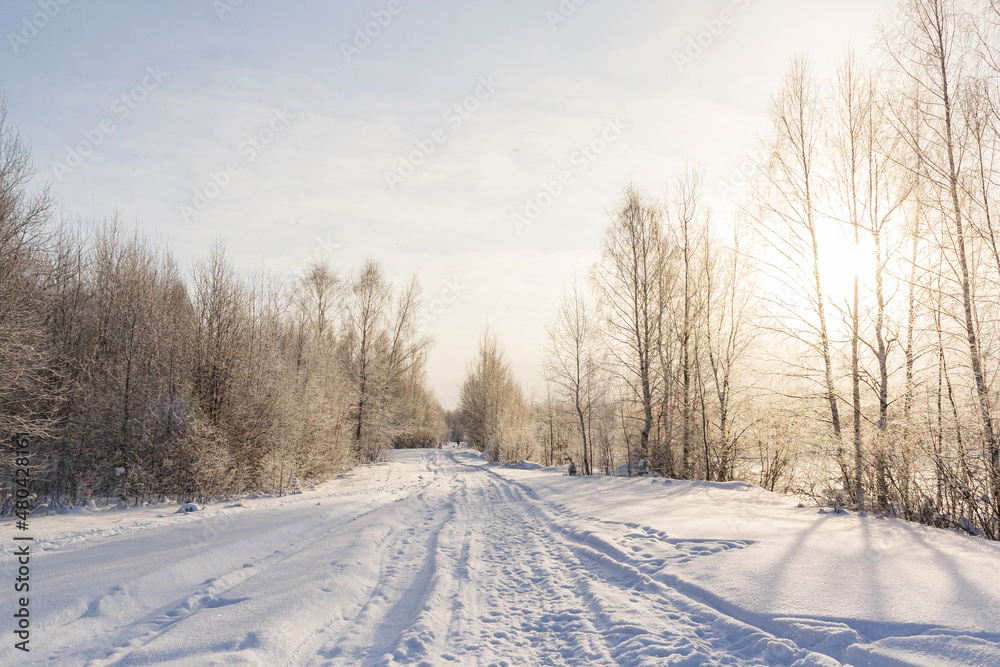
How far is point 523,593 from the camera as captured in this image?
18.7 ft

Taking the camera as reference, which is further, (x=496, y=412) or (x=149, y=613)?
(x=496, y=412)

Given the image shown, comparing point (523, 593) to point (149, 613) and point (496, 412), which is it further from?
point (496, 412)

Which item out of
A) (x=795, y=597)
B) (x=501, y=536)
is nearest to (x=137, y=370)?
(x=501, y=536)

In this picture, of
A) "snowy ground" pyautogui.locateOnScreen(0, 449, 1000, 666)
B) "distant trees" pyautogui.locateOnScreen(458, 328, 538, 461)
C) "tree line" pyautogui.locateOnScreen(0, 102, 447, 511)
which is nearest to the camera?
"snowy ground" pyautogui.locateOnScreen(0, 449, 1000, 666)

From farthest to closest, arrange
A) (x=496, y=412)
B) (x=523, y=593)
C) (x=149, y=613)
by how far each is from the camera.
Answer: (x=496, y=412) < (x=523, y=593) < (x=149, y=613)

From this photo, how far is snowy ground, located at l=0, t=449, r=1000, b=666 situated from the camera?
3.92 metres

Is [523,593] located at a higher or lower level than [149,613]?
lower

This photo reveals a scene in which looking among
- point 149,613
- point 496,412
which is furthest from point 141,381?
point 496,412

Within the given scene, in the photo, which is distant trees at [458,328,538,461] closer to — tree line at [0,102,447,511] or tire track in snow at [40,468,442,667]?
tree line at [0,102,447,511]

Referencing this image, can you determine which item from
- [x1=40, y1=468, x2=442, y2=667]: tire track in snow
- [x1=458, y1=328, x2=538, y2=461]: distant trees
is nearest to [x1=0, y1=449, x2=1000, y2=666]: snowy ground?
[x1=40, y1=468, x2=442, y2=667]: tire track in snow

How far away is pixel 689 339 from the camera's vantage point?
1831 cm

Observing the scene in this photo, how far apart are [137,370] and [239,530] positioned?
10248 millimetres

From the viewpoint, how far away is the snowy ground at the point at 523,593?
3918 mm

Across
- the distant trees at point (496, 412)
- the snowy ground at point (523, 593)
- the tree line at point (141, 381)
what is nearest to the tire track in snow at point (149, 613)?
the snowy ground at point (523, 593)
